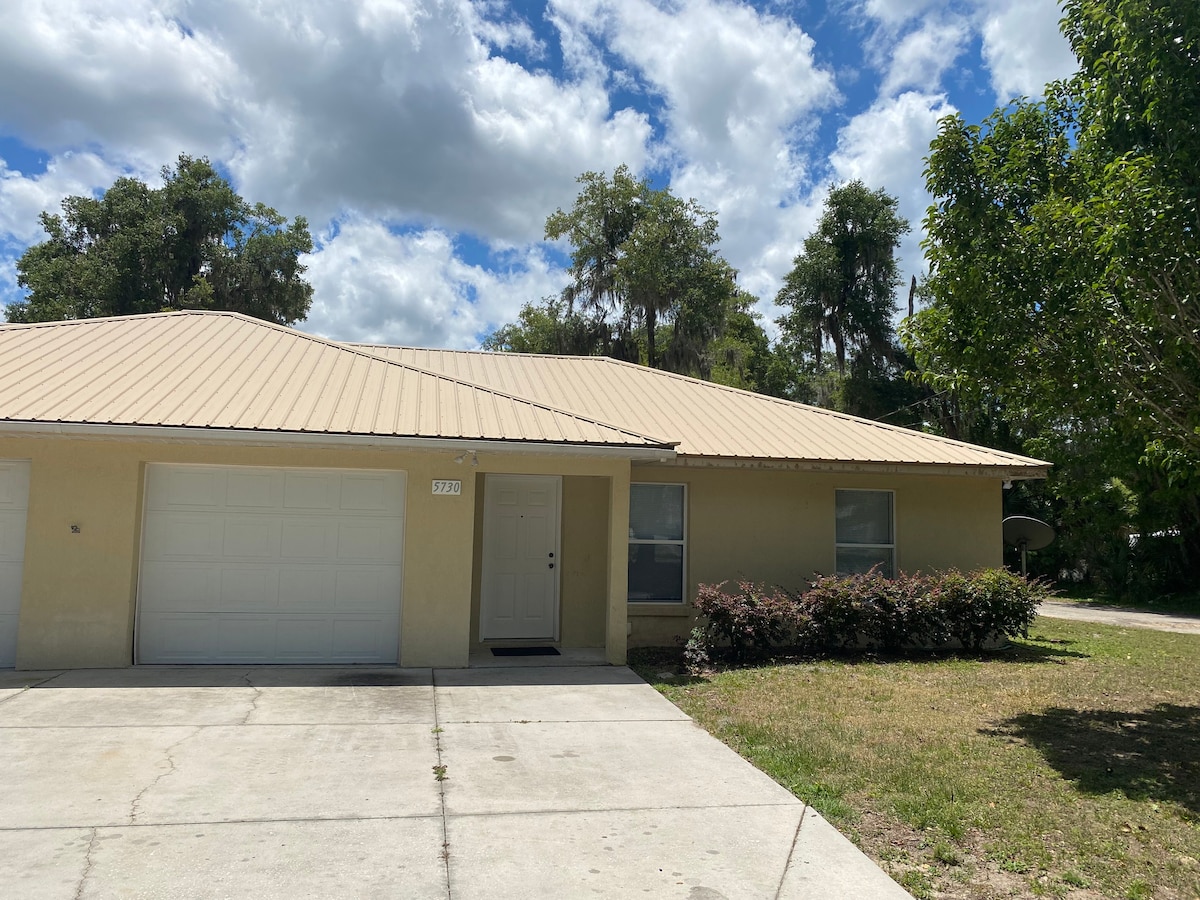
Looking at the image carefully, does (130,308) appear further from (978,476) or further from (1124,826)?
(1124,826)

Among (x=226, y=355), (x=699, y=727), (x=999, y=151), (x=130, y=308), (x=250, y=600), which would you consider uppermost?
(x=130, y=308)

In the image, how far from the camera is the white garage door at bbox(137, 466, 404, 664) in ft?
31.3

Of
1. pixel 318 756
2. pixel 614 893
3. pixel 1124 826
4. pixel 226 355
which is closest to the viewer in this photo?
pixel 614 893

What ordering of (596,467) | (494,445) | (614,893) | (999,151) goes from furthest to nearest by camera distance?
(596,467), (494,445), (999,151), (614,893)

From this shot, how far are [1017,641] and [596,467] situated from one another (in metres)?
7.68

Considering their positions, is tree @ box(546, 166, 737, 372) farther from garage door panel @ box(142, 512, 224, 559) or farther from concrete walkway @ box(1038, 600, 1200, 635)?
garage door panel @ box(142, 512, 224, 559)

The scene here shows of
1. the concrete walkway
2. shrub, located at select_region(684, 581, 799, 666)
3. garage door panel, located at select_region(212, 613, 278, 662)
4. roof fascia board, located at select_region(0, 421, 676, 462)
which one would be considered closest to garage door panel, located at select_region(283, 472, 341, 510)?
roof fascia board, located at select_region(0, 421, 676, 462)

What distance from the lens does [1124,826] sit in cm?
520

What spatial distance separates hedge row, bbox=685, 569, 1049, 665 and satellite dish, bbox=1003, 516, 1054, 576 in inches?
161

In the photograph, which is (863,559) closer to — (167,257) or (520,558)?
(520,558)

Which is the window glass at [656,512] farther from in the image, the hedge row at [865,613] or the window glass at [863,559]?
the window glass at [863,559]

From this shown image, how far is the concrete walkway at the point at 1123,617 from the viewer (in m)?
16.6

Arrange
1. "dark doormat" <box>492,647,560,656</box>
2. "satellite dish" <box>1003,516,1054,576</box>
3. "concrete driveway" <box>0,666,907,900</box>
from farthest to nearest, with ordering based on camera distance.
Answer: "satellite dish" <box>1003,516,1054,576</box> → "dark doormat" <box>492,647,560,656</box> → "concrete driveway" <box>0,666,907,900</box>

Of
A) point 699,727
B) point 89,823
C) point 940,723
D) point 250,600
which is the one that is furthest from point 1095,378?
point 250,600
